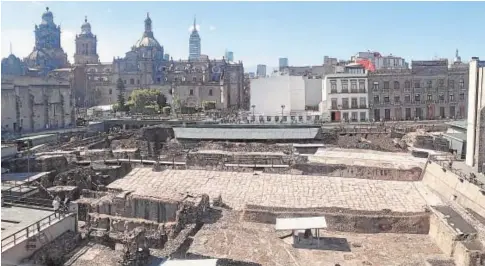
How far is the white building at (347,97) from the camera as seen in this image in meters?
63.9

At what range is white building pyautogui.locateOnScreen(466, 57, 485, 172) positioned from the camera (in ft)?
104

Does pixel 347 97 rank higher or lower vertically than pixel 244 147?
higher

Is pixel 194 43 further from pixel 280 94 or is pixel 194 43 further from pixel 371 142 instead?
pixel 371 142

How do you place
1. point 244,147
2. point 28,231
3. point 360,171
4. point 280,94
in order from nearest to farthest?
point 28,231, point 360,171, point 244,147, point 280,94

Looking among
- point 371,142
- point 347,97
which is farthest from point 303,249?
point 347,97

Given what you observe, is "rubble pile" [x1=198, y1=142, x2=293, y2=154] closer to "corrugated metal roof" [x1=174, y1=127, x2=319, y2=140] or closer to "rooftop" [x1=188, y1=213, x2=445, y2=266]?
"corrugated metal roof" [x1=174, y1=127, x2=319, y2=140]

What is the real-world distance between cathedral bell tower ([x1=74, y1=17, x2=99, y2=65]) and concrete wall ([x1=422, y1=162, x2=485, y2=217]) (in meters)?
92.3

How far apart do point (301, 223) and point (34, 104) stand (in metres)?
46.0

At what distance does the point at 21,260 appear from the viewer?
15.6 m

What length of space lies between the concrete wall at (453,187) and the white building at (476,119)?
2326 millimetres

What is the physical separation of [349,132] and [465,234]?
106ft

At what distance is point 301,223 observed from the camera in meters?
23.0

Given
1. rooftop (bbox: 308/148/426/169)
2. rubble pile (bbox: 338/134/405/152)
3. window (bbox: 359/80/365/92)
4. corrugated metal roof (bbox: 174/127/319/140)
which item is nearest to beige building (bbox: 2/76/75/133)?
corrugated metal roof (bbox: 174/127/319/140)

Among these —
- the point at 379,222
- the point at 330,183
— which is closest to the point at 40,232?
the point at 379,222
